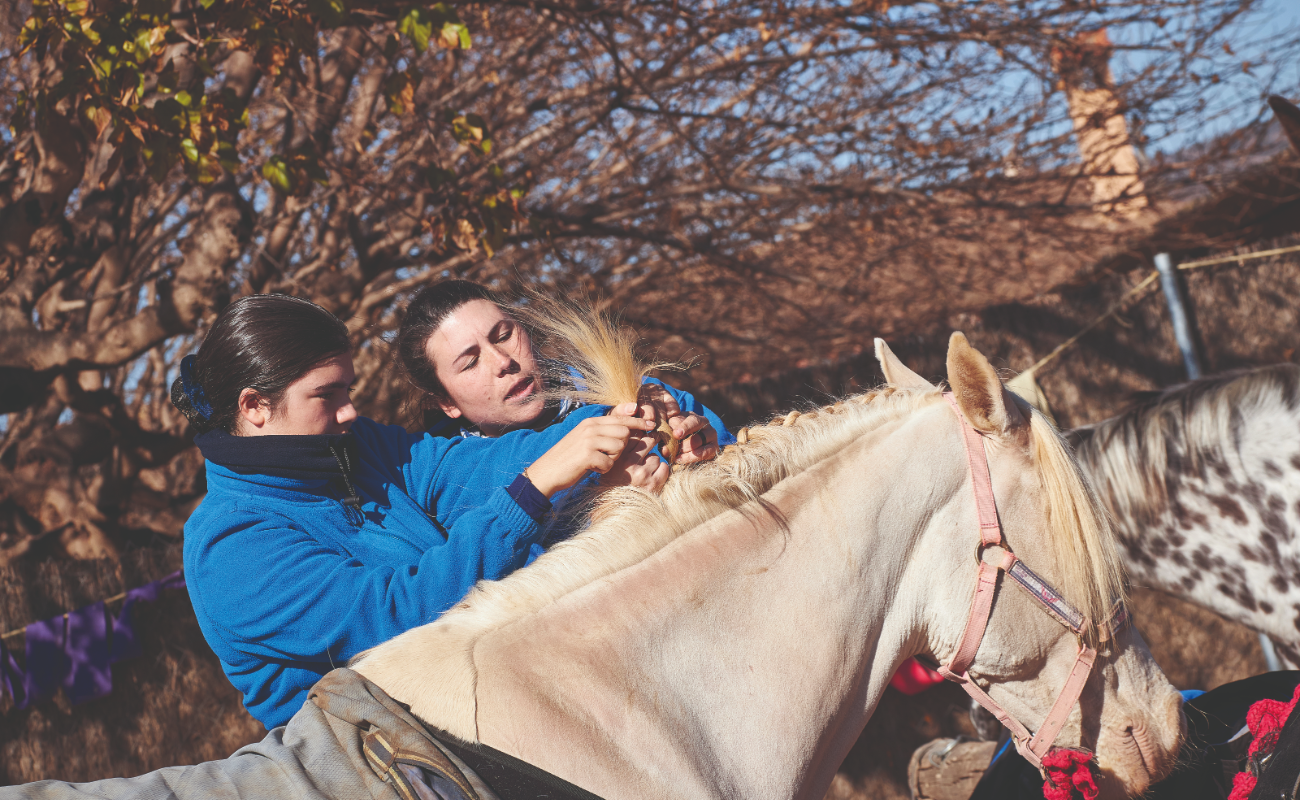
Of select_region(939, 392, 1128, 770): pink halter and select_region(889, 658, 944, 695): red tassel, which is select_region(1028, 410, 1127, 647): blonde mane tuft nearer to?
select_region(939, 392, 1128, 770): pink halter

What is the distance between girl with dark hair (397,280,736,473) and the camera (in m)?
2.07

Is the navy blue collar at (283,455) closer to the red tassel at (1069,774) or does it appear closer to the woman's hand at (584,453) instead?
the woman's hand at (584,453)

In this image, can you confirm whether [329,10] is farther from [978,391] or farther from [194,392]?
[978,391]

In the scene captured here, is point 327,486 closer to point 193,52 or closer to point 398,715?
point 398,715

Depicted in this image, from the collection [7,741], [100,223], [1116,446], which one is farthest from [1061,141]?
[7,741]

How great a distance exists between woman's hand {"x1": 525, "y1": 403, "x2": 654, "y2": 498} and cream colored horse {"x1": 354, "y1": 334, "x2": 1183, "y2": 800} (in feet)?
0.27

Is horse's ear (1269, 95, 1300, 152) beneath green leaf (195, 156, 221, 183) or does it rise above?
beneath

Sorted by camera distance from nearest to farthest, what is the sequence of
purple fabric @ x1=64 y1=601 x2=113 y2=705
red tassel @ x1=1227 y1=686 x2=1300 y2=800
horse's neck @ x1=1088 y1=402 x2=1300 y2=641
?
red tassel @ x1=1227 y1=686 x2=1300 y2=800
horse's neck @ x1=1088 y1=402 x2=1300 y2=641
purple fabric @ x1=64 y1=601 x2=113 y2=705

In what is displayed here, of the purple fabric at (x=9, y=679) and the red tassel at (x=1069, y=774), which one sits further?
the purple fabric at (x=9, y=679)

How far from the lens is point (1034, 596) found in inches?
61.9

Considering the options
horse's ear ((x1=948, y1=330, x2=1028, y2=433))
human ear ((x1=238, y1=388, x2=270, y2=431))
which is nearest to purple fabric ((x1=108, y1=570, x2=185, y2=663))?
human ear ((x1=238, y1=388, x2=270, y2=431))

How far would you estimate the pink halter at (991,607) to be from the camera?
1.56 m

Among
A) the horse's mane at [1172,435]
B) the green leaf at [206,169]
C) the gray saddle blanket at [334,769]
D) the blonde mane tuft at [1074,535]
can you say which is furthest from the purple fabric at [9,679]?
the horse's mane at [1172,435]

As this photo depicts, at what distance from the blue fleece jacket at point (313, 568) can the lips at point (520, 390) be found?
1.21 ft
